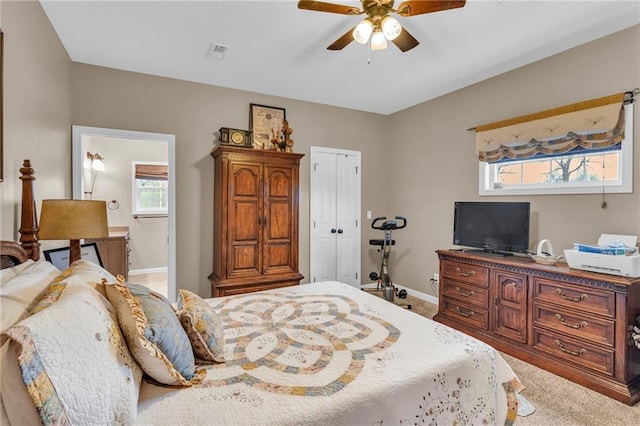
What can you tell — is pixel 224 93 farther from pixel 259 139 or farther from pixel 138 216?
pixel 138 216

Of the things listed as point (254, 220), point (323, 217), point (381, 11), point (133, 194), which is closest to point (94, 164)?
point (133, 194)

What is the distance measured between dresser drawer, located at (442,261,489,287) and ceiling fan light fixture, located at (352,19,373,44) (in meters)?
2.44

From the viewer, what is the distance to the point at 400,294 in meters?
4.41

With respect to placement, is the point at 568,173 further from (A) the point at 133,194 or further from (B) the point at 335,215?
(A) the point at 133,194

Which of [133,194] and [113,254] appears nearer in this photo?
[113,254]

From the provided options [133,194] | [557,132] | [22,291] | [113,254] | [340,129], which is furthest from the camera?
[133,194]

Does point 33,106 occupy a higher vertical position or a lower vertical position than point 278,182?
higher

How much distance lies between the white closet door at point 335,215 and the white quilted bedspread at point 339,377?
268 centimetres

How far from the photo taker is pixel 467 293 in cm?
336

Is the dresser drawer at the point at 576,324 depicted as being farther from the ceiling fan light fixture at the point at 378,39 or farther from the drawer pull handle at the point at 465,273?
the ceiling fan light fixture at the point at 378,39

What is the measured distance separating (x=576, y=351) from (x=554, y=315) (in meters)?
0.28

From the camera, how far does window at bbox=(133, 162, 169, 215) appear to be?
607 centimetres

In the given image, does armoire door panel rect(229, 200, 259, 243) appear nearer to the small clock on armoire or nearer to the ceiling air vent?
the small clock on armoire

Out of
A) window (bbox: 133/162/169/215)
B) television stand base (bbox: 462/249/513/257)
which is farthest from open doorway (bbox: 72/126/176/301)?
television stand base (bbox: 462/249/513/257)
